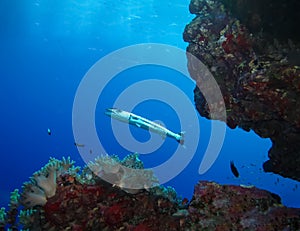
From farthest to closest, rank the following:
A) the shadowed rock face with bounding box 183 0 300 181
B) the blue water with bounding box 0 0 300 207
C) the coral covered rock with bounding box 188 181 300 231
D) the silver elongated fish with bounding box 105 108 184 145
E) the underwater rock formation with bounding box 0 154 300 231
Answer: the blue water with bounding box 0 0 300 207 < the silver elongated fish with bounding box 105 108 184 145 < the shadowed rock face with bounding box 183 0 300 181 < the underwater rock formation with bounding box 0 154 300 231 < the coral covered rock with bounding box 188 181 300 231

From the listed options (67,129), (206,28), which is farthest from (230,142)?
(206,28)

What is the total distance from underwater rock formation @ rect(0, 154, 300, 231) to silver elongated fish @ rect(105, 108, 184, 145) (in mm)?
3374

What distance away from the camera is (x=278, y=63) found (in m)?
5.11

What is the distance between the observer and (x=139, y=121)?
8430mm

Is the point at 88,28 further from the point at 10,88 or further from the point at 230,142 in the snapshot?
the point at 230,142

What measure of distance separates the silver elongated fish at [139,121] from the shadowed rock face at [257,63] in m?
1.55

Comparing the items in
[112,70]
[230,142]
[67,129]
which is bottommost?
[112,70]

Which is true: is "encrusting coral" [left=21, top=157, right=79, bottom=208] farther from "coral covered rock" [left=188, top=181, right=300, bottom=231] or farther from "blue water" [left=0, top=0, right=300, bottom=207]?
"blue water" [left=0, top=0, right=300, bottom=207]

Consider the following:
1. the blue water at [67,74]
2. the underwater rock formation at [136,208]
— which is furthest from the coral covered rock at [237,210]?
the blue water at [67,74]

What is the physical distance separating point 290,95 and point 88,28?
101 feet

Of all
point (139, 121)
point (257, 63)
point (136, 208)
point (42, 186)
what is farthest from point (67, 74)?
point (136, 208)

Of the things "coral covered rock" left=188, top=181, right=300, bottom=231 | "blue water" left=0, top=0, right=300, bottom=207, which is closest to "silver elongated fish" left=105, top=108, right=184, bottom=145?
"blue water" left=0, top=0, right=300, bottom=207

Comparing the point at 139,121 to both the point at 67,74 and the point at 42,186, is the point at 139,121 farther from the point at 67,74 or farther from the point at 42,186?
the point at 67,74

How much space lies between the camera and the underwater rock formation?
397 cm
